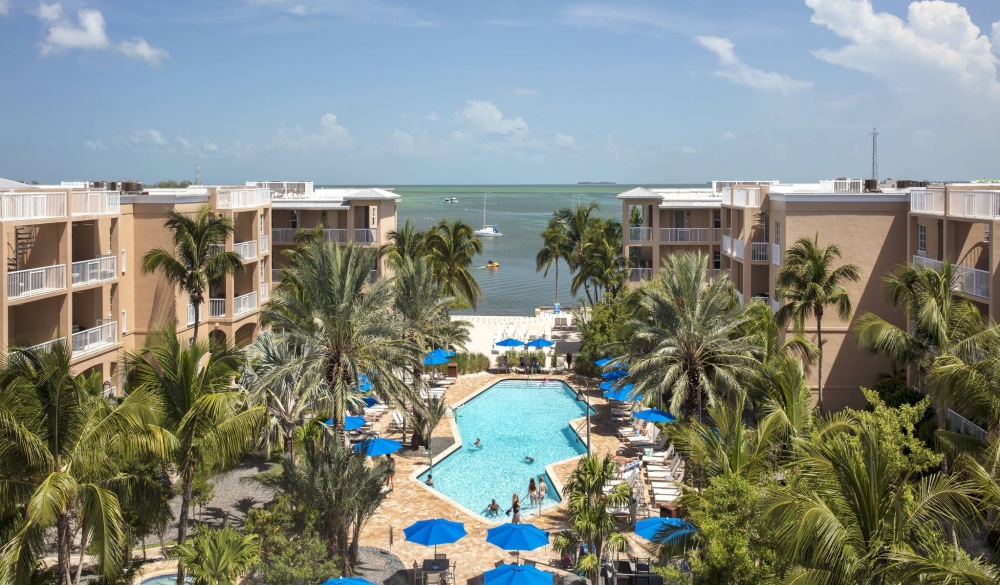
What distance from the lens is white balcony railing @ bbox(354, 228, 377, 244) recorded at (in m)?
46.5

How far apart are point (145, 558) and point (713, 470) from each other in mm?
12330

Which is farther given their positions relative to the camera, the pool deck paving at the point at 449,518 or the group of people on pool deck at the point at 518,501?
the group of people on pool deck at the point at 518,501

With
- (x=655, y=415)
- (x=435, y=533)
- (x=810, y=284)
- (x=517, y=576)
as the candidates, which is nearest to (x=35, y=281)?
(x=435, y=533)

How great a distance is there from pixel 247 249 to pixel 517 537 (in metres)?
21.9

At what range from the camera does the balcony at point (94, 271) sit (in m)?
27.5

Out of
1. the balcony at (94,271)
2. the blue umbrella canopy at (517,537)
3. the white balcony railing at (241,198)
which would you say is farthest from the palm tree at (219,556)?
the white balcony railing at (241,198)

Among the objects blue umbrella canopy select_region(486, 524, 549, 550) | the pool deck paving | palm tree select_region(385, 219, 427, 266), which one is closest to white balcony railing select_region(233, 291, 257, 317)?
palm tree select_region(385, 219, 427, 266)

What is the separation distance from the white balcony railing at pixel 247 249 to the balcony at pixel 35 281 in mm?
10214

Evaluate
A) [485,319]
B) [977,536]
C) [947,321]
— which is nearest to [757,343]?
[947,321]

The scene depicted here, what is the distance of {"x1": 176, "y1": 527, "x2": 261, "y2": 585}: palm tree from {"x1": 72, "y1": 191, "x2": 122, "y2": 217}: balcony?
1432 centimetres

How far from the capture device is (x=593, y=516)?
62.5ft

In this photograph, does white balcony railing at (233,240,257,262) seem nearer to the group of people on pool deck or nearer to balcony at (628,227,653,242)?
the group of people on pool deck

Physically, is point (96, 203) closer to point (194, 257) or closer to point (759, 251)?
point (194, 257)

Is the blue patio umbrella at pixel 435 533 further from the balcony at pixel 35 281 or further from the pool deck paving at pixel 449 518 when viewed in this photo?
the balcony at pixel 35 281
